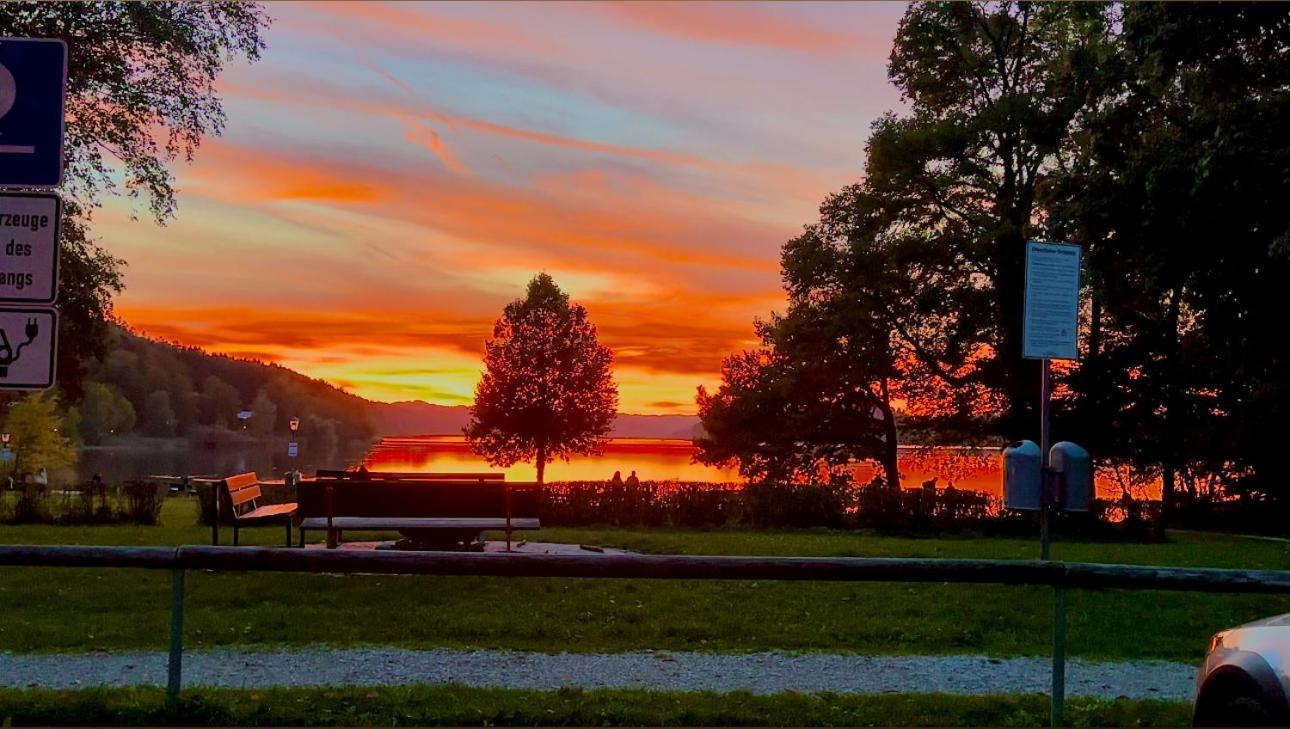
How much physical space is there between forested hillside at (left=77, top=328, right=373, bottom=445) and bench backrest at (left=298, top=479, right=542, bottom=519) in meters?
122

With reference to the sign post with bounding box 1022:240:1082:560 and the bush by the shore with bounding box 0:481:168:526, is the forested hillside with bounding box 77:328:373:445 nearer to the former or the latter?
the bush by the shore with bounding box 0:481:168:526

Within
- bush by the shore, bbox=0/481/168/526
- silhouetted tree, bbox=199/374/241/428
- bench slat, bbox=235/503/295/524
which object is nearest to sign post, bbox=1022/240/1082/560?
bench slat, bbox=235/503/295/524

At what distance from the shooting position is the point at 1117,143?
20062mm

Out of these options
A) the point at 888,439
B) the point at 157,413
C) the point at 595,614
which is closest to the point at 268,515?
the point at 595,614

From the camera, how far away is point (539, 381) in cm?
4988

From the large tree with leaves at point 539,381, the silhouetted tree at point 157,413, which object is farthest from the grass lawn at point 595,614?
the silhouetted tree at point 157,413

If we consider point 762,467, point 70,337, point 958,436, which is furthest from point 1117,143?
point 70,337

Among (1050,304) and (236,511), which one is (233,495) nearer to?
(236,511)

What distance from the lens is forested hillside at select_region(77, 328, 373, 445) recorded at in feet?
456

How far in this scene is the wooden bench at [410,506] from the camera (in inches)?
465

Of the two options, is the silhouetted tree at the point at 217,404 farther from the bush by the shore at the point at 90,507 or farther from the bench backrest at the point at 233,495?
the bench backrest at the point at 233,495

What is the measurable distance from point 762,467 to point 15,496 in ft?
71.3

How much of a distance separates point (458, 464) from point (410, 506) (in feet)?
216

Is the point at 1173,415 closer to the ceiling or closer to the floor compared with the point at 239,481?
closer to the ceiling
